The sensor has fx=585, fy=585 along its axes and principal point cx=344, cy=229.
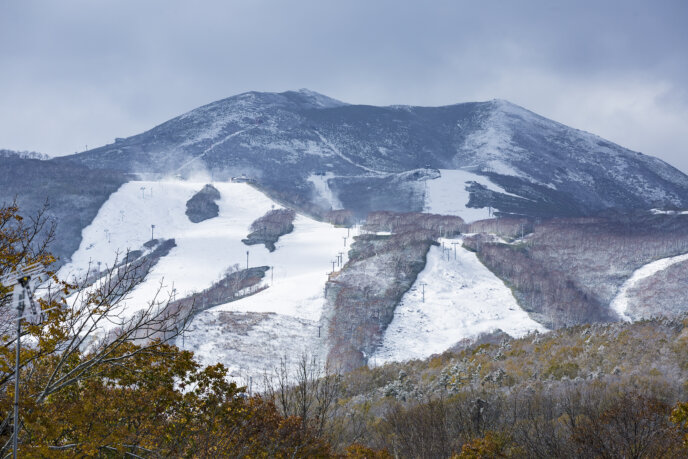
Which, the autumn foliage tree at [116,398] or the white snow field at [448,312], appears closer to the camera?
the autumn foliage tree at [116,398]

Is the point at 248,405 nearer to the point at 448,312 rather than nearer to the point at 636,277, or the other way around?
the point at 448,312

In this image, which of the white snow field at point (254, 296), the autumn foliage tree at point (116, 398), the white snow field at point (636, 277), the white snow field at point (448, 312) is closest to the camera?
the autumn foliage tree at point (116, 398)

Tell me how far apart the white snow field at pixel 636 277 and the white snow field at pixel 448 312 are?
1244 inches

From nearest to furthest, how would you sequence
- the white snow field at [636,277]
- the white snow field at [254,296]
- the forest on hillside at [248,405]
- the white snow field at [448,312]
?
the forest on hillside at [248,405] → the white snow field at [254,296] → the white snow field at [448,312] → the white snow field at [636,277]

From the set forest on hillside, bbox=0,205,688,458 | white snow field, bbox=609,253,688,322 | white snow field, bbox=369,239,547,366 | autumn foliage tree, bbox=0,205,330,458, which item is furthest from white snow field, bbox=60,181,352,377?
white snow field, bbox=609,253,688,322

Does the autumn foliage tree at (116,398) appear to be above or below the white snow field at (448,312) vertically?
above

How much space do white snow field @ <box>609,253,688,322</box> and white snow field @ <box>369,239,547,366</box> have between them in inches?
1244

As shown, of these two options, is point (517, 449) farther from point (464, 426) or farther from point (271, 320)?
point (271, 320)

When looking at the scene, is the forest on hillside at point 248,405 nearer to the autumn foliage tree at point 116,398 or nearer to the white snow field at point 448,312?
the autumn foliage tree at point 116,398

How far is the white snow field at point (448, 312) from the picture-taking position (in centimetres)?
11388

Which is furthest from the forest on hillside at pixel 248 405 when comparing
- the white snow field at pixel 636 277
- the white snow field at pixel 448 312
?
the white snow field at pixel 636 277

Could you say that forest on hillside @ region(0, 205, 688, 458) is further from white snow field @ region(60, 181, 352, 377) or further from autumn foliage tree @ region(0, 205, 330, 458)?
white snow field @ region(60, 181, 352, 377)

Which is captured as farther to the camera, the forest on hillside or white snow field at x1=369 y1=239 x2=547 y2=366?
white snow field at x1=369 y1=239 x2=547 y2=366

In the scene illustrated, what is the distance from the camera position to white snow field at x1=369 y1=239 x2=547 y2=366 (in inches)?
4483
